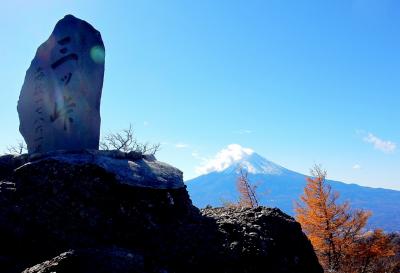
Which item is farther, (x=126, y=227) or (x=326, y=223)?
(x=326, y=223)

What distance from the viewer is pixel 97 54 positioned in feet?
30.7

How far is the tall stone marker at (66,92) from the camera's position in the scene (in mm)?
8898

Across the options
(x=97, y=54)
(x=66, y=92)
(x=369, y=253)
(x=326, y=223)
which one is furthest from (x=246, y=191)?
(x=66, y=92)

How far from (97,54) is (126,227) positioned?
516 cm

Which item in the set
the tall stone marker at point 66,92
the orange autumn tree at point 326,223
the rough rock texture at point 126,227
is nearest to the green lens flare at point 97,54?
the tall stone marker at point 66,92

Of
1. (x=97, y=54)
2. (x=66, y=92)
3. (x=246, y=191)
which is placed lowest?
(x=66, y=92)

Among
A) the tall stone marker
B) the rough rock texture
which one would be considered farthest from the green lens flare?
the rough rock texture

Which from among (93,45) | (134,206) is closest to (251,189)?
(93,45)

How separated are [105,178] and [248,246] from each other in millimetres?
2585

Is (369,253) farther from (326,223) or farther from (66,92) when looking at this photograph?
(66,92)

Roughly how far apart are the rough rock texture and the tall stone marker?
2385 mm

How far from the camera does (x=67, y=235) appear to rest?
5582 millimetres

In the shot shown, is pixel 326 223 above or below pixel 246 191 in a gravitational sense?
below

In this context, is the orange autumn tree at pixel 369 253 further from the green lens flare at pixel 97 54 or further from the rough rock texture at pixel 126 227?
A: the green lens flare at pixel 97 54
